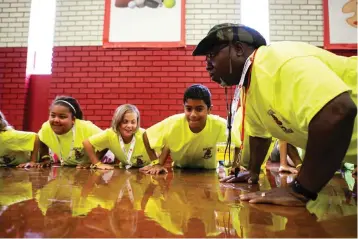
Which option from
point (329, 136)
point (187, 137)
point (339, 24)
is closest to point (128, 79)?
Answer: point (187, 137)

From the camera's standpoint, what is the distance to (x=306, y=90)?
861mm

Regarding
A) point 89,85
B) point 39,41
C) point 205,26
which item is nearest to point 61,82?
point 89,85

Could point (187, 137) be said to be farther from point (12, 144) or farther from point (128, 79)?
point (128, 79)

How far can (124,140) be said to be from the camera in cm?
294

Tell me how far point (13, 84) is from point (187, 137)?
319 centimetres

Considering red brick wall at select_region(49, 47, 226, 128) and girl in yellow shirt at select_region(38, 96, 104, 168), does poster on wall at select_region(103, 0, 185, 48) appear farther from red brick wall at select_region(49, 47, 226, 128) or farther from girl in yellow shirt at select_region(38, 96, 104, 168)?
girl in yellow shirt at select_region(38, 96, 104, 168)

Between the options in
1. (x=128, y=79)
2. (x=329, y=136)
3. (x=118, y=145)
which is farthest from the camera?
(x=128, y=79)

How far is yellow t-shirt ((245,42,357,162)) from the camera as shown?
84 cm

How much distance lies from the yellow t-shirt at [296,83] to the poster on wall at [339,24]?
12.2 ft

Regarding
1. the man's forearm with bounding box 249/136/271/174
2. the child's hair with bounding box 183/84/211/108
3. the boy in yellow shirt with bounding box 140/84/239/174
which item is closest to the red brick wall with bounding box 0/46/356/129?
the boy in yellow shirt with bounding box 140/84/239/174

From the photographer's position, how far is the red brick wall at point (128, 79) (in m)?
4.37

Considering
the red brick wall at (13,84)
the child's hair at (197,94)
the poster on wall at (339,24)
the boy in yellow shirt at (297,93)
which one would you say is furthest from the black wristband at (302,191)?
the red brick wall at (13,84)

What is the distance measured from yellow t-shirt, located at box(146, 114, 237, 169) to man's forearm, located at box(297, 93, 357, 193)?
1.73 metres

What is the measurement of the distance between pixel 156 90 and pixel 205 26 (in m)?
1.15
